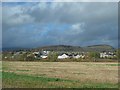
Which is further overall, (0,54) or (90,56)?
(90,56)

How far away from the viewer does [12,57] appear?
113m

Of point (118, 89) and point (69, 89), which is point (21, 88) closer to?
point (69, 89)

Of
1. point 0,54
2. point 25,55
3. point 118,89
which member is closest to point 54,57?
point 25,55

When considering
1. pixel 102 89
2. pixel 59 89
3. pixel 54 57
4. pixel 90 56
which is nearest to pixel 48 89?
pixel 59 89

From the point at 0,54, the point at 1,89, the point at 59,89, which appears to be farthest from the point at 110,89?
the point at 0,54

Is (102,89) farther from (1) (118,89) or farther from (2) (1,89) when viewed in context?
(2) (1,89)

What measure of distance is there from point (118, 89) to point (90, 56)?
98263 mm

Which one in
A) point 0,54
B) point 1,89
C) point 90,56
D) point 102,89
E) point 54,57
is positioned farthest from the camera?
point 90,56

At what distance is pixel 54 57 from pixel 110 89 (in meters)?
91.2

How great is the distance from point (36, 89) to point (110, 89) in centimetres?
481

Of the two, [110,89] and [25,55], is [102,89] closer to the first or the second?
[110,89]

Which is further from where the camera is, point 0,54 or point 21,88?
point 0,54

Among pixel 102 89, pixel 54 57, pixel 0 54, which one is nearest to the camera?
pixel 102 89

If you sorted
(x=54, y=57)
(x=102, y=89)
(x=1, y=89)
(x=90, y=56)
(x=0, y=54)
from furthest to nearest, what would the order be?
(x=90, y=56) → (x=54, y=57) → (x=0, y=54) → (x=102, y=89) → (x=1, y=89)
